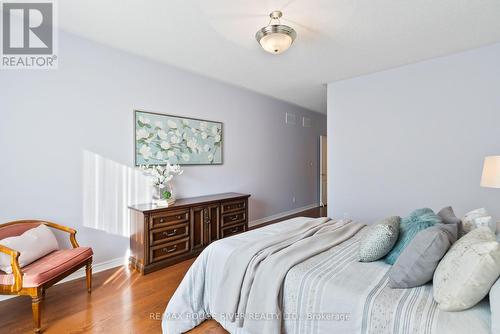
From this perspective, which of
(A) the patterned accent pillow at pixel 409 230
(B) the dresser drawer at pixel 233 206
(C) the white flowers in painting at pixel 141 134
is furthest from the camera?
(B) the dresser drawer at pixel 233 206

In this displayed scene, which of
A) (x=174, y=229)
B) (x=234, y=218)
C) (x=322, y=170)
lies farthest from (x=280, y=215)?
(x=174, y=229)

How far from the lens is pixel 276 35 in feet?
7.03

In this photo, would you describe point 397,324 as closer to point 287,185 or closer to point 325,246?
point 325,246

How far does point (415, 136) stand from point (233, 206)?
2.79m

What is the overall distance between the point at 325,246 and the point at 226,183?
8.48 ft

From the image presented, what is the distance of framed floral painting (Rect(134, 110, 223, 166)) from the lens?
122 inches

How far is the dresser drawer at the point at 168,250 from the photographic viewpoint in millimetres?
2781

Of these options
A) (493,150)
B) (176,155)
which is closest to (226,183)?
(176,155)

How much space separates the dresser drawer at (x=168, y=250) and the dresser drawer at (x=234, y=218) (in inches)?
27.3

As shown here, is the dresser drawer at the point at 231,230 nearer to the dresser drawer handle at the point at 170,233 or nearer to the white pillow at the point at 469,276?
the dresser drawer handle at the point at 170,233

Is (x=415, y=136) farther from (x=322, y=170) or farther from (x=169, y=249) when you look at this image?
(x=169, y=249)

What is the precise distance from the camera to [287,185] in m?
5.44

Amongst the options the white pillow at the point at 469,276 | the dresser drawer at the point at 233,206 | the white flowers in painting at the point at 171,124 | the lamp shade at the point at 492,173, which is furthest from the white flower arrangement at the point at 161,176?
the lamp shade at the point at 492,173

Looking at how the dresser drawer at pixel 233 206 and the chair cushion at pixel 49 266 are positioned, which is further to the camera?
the dresser drawer at pixel 233 206
